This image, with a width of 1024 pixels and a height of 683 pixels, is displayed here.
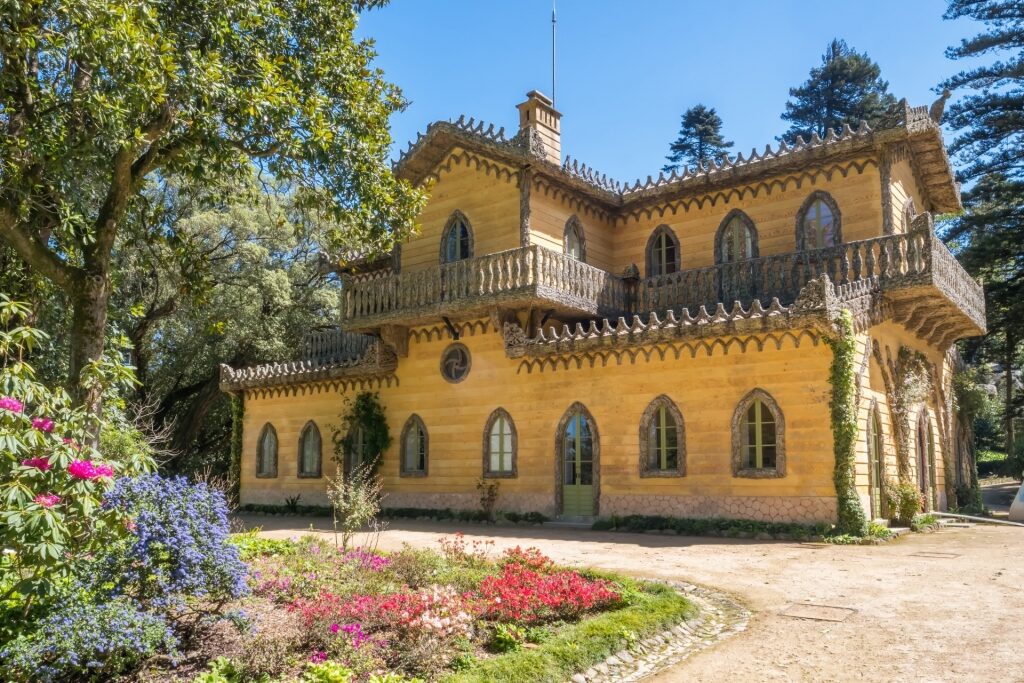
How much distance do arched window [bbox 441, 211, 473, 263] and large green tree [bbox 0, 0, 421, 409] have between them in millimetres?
8547

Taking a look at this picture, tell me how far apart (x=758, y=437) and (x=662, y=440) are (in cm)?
211

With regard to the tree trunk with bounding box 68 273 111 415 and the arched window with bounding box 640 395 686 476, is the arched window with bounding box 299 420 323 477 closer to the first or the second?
the arched window with bounding box 640 395 686 476

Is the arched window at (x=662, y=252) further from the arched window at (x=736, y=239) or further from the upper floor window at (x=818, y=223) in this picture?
the upper floor window at (x=818, y=223)

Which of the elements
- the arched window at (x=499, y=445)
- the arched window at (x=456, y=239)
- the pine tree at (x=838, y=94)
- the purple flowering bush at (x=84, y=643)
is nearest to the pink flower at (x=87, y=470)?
the purple flowering bush at (x=84, y=643)

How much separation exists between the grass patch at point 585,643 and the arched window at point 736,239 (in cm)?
1327

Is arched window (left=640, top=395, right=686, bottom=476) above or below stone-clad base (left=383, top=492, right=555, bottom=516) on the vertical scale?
above

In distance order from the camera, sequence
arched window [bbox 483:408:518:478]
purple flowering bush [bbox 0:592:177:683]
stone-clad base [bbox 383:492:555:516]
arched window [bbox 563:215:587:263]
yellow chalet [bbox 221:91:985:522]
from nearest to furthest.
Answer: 1. purple flowering bush [bbox 0:592:177:683]
2. yellow chalet [bbox 221:91:985:522]
3. stone-clad base [bbox 383:492:555:516]
4. arched window [bbox 483:408:518:478]
5. arched window [bbox 563:215:587:263]

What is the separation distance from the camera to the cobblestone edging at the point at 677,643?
6902 millimetres

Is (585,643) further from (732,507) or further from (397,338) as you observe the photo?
(397,338)

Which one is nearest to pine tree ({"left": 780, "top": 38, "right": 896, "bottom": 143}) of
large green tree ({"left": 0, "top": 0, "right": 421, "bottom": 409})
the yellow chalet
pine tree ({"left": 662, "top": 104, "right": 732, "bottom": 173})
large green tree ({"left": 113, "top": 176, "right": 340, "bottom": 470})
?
pine tree ({"left": 662, "top": 104, "right": 732, "bottom": 173})

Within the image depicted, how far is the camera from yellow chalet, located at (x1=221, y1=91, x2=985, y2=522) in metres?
16.2

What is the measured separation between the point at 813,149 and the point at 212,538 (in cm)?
1682

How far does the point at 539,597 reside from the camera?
8.21m

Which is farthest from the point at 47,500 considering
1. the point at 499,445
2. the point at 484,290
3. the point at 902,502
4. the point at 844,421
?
the point at 902,502
